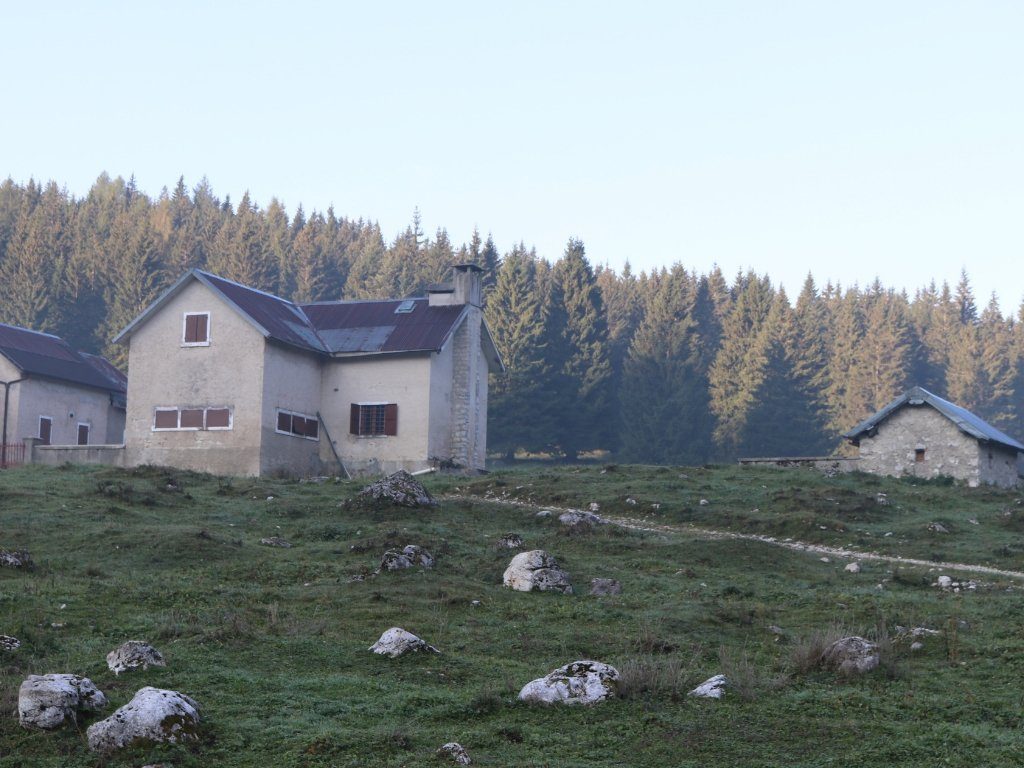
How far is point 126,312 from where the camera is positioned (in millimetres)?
110500

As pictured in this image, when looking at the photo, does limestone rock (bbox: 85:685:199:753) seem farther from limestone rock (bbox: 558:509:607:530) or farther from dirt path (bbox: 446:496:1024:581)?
dirt path (bbox: 446:496:1024:581)

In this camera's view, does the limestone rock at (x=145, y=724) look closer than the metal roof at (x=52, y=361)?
Yes

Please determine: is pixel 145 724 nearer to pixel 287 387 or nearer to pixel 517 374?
pixel 287 387

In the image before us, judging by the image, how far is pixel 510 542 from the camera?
2781 centimetres

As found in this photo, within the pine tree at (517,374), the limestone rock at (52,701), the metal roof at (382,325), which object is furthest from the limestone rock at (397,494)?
the pine tree at (517,374)

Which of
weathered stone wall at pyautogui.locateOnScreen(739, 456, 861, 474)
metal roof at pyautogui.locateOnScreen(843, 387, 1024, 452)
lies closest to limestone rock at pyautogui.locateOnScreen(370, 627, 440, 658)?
weathered stone wall at pyautogui.locateOnScreen(739, 456, 861, 474)

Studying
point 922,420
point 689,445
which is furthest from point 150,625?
point 689,445

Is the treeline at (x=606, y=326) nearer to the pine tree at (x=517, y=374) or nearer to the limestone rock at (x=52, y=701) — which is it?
the pine tree at (x=517, y=374)

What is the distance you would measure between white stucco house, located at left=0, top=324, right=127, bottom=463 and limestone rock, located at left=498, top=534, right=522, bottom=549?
30802 millimetres

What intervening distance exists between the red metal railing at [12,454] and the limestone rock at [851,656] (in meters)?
42.1

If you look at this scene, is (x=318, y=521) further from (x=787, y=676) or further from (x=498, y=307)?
(x=498, y=307)

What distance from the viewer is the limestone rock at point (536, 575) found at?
23406 mm

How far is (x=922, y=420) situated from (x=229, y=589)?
3150cm

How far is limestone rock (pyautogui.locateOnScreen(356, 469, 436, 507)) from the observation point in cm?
3322
